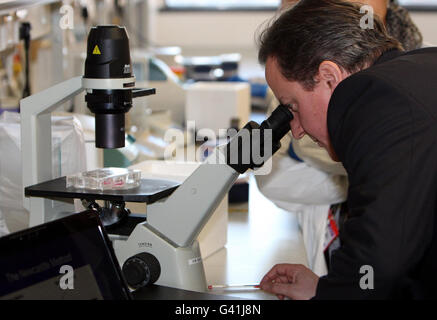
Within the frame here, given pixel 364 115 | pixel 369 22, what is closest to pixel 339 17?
pixel 369 22

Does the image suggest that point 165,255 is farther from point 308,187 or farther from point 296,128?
point 308,187

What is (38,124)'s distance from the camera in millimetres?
1120

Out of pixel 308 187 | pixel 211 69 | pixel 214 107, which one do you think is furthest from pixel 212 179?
pixel 211 69

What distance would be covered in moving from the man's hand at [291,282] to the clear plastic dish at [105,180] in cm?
32

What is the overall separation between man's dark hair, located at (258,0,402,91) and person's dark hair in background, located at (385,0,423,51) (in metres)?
0.74

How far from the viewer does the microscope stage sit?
3.40ft

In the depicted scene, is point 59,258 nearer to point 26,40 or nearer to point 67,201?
point 67,201

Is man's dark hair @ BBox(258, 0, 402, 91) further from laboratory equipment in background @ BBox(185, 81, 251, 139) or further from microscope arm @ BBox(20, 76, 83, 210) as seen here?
laboratory equipment in background @ BBox(185, 81, 251, 139)

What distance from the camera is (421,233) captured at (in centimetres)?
84

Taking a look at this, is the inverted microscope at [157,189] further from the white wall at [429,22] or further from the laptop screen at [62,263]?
the white wall at [429,22]

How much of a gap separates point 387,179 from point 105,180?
1.56ft

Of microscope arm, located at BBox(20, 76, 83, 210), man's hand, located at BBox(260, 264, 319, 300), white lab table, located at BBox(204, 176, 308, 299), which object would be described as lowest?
white lab table, located at BBox(204, 176, 308, 299)

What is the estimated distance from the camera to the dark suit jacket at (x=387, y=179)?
82 centimetres

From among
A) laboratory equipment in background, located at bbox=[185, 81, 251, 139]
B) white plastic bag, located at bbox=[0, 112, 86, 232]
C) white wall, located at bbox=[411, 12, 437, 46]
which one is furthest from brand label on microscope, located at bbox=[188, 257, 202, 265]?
white wall, located at bbox=[411, 12, 437, 46]
